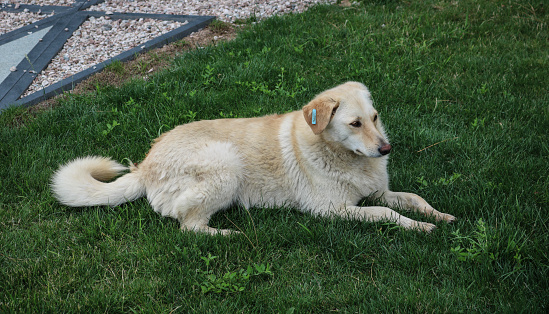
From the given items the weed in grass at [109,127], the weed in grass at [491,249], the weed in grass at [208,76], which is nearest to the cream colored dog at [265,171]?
the weed in grass at [491,249]

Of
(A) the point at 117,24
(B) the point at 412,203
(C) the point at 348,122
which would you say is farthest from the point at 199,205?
(A) the point at 117,24

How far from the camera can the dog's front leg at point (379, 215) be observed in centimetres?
300

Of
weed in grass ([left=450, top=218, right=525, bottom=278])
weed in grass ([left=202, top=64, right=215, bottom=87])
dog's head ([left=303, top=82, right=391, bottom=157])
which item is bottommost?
weed in grass ([left=450, top=218, right=525, bottom=278])

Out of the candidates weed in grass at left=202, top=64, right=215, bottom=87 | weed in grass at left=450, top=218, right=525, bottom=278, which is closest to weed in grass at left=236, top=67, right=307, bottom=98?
weed in grass at left=202, top=64, right=215, bottom=87

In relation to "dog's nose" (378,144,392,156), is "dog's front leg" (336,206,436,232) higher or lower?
lower

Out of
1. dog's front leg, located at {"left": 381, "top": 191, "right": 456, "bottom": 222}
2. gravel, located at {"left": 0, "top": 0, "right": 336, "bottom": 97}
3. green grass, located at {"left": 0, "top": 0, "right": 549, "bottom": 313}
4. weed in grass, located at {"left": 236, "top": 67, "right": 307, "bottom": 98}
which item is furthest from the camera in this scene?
gravel, located at {"left": 0, "top": 0, "right": 336, "bottom": 97}

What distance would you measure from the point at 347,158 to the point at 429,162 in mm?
846

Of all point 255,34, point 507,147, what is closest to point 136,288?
point 507,147

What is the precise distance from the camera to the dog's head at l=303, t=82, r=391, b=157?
3.19 meters

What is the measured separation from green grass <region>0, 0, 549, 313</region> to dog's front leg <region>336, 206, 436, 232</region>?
64 millimetres

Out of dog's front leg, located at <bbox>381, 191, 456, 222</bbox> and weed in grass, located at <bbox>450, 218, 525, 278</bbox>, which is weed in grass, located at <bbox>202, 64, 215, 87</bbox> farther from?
weed in grass, located at <bbox>450, 218, 525, 278</bbox>

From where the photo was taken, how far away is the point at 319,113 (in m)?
3.20

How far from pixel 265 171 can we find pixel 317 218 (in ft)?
1.75

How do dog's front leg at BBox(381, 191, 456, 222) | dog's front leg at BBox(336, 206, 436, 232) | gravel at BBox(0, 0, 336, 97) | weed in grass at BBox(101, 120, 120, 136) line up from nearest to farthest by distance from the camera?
dog's front leg at BBox(336, 206, 436, 232), dog's front leg at BBox(381, 191, 456, 222), weed in grass at BBox(101, 120, 120, 136), gravel at BBox(0, 0, 336, 97)
